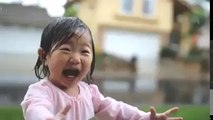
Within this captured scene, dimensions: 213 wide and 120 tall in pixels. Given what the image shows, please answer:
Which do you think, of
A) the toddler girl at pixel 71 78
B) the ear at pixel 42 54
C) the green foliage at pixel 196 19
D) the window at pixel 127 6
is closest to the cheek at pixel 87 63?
the toddler girl at pixel 71 78

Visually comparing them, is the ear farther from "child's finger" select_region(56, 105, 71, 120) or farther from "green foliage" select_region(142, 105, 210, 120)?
"green foliage" select_region(142, 105, 210, 120)

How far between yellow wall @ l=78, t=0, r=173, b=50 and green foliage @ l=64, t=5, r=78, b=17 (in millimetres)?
20

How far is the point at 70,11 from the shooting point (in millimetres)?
1552

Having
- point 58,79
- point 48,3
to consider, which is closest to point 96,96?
point 58,79

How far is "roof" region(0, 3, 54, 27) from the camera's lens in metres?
1.54

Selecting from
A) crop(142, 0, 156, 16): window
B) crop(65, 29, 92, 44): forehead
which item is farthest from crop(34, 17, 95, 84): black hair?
crop(142, 0, 156, 16): window

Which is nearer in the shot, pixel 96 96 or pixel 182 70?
pixel 96 96

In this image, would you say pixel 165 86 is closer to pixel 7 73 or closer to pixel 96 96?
pixel 96 96

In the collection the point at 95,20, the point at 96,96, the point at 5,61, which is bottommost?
the point at 96,96

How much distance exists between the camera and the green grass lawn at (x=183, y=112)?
1504 millimetres

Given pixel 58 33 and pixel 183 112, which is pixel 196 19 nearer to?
pixel 183 112

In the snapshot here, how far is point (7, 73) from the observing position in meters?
1.54

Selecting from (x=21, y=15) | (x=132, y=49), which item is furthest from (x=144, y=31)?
(x=21, y=15)

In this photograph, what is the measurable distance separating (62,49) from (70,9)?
0.19 m
